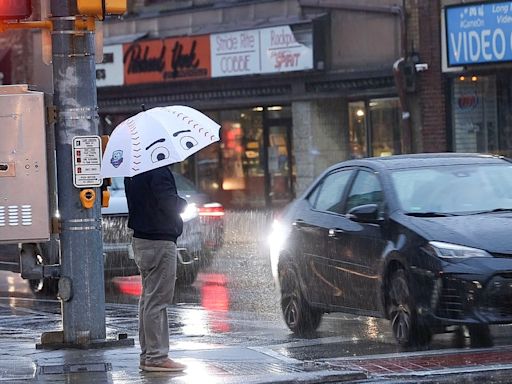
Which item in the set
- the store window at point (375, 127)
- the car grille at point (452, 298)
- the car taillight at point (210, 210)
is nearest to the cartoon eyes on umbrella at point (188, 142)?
the car grille at point (452, 298)

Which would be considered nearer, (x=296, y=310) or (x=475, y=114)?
(x=296, y=310)

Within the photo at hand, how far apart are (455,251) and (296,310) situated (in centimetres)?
242

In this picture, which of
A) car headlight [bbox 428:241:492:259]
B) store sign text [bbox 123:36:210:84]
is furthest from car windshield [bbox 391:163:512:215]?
store sign text [bbox 123:36:210:84]

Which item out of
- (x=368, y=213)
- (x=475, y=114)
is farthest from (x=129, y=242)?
(x=475, y=114)

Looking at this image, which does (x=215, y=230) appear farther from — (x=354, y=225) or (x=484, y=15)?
(x=484, y=15)

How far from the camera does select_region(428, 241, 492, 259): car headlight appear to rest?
31.6 feet

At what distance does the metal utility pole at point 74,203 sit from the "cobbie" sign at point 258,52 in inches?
647

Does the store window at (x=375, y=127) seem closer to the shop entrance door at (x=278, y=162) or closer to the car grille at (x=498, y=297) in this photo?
the shop entrance door at (x=278, y=162)

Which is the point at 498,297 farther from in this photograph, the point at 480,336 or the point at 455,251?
the point at 480,336

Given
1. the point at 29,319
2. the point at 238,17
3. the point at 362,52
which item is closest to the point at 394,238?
the point at 29,319

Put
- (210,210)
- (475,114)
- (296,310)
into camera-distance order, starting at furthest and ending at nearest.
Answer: (475,114), (210,210), (296,310)

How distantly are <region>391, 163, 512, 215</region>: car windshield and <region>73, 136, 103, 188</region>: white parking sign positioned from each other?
2.58 metres

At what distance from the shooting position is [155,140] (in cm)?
866

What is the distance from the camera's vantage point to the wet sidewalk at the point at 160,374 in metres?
8.47
